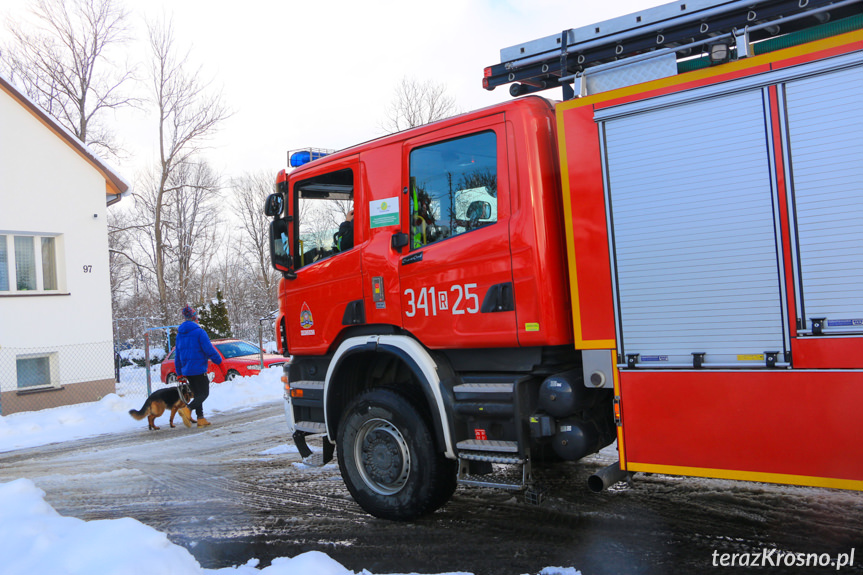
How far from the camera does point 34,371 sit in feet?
49.1

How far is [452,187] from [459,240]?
0.44 meters

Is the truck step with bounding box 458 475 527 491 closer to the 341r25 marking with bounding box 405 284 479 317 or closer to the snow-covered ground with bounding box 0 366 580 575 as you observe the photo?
the snow-covered ground with bounding box 0 366 580 575

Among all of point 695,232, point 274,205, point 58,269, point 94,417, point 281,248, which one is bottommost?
point 94,417

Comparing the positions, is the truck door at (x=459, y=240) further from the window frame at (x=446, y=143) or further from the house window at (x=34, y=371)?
the house window at (x=34, y=371)

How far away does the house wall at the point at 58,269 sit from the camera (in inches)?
568

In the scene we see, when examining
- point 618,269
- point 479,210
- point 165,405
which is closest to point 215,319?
point 165,405

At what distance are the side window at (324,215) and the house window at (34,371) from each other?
11.7 meters

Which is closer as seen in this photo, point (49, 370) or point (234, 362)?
point (49, 370)

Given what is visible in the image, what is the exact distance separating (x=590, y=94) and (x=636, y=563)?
3.03 metres

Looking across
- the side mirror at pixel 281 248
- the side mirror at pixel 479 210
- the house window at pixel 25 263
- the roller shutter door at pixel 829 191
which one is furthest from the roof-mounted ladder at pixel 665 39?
the house window at pixel 25 263

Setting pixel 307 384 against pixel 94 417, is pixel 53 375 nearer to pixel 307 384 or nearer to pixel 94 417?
pixel 94 417

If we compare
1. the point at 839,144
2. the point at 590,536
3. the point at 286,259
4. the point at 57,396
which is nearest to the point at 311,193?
the point at 286,259

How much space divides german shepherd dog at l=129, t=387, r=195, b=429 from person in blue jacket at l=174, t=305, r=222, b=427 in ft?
0.35

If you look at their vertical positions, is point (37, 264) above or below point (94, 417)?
above
